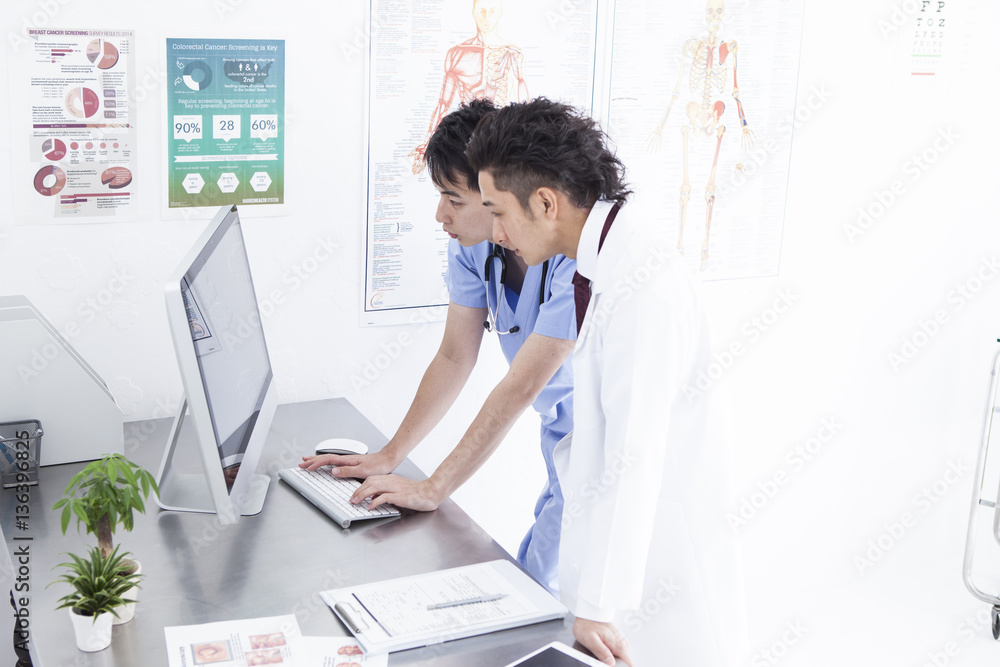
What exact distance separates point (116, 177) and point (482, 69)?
0.94m

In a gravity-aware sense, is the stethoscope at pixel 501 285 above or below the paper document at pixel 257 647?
above

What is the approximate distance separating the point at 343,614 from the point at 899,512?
266 centimetres

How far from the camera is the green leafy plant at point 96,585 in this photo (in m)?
1.25

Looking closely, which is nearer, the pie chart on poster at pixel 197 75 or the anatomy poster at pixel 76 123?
the anatomy poster at pixel 76 123

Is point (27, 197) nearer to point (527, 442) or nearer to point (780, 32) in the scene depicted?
point (527, 442)

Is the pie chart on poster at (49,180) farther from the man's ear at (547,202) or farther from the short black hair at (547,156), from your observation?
the man's ear at (547,202)

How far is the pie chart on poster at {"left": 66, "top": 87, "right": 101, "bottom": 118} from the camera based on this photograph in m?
1.94

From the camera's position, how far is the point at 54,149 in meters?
1.95

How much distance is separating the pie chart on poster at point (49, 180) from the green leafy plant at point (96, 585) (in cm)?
98

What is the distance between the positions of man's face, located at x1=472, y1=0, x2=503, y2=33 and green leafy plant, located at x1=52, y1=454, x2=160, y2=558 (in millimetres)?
1476

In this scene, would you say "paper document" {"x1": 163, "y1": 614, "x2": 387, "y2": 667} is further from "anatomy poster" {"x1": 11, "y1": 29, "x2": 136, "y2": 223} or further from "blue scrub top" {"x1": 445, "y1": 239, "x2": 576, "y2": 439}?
"anatomy poster" {"x1": 11, "y1": 29, "x2": 136, "y2": 223}

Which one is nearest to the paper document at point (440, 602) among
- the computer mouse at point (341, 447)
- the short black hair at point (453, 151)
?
the computer mouse at point (341, 447)

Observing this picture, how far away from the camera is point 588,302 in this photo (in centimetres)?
167

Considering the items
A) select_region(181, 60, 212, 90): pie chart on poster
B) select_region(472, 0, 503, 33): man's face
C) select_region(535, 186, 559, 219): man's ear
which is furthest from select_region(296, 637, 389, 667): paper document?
select_region(472, 0, 503, 33): man's face
